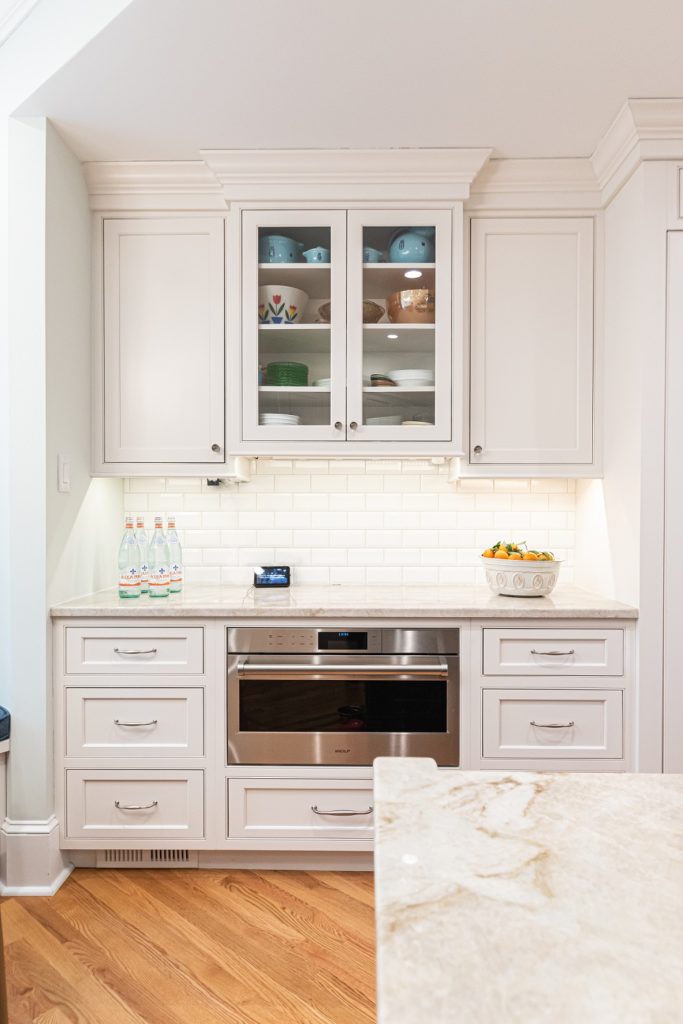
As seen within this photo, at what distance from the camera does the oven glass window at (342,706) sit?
226cm

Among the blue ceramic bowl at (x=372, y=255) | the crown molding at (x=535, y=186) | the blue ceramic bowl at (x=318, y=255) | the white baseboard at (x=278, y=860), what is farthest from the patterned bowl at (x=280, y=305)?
the white baseboard at (x=278, y=860)

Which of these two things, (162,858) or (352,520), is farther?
(352,520)

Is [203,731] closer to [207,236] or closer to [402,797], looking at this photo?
[402,797]

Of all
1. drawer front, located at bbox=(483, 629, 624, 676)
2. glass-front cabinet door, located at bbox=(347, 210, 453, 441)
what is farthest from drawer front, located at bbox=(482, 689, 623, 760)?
glass-front cabinet door, located at bbox=(347, 210, 453, 441)

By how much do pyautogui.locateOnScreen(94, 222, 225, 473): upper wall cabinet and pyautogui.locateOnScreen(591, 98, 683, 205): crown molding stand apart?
1.47 metres

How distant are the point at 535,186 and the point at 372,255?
687mm

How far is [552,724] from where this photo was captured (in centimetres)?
225

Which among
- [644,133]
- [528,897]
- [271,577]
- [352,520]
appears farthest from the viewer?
[352,520]

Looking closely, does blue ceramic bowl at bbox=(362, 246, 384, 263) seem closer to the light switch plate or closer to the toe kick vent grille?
the light switch plate

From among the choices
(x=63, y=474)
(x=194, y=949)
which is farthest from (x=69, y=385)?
(x=194, y=949)

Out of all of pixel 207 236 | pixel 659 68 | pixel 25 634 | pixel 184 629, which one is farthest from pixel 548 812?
pixel 207 236

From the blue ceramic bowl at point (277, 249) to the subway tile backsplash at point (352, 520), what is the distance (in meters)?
0.83

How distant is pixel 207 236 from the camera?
8.38 ft

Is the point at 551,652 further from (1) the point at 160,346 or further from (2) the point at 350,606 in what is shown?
(1) the point at 160,346
